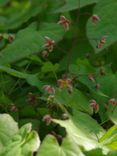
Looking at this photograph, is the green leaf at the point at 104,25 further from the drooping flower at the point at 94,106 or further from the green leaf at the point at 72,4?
the drooping flower at the point at 94,106

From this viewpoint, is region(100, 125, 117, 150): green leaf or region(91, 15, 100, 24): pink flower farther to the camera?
region(91, 15, 100, 24): pink flower

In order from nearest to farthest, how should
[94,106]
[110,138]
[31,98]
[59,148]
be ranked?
1. [59,148]
2. [110,138]
3. [94,106]
4. [31,98]

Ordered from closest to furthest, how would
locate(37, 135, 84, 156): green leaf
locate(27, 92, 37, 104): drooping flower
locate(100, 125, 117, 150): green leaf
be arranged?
locate(37, 135, 84, 156): green leaf
locate(100, 125, 117, 150): green leaf
locate(27, 92, 37, 104): drooping flower

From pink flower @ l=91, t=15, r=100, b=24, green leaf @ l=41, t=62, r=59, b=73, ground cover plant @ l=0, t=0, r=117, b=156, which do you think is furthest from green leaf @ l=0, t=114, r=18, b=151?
pink flower @ l=91, t=15, r=100, b=24

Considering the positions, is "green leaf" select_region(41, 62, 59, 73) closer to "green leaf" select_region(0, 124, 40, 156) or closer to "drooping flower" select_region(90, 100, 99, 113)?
"drooping flower" select_region(90, 100, 99, 113)

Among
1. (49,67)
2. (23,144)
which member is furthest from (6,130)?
(49,67)

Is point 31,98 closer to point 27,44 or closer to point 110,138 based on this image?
point 27,44
